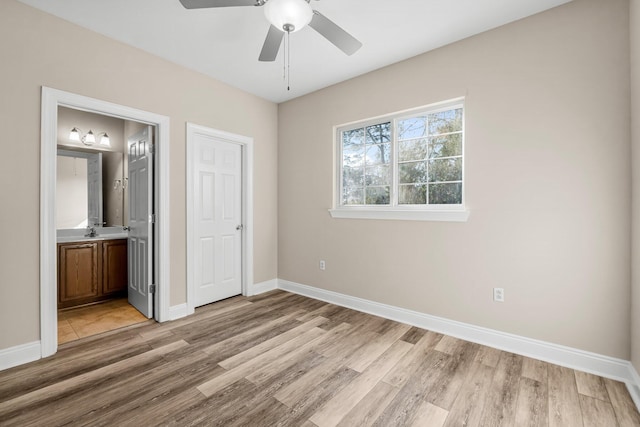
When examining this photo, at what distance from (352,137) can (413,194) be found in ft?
3.68

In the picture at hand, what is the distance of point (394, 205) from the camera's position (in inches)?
125

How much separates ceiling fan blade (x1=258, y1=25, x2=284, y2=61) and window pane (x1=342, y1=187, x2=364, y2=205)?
6.05 feet

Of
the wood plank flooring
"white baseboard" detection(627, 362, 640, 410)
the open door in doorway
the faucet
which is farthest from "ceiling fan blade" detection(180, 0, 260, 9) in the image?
the faucet

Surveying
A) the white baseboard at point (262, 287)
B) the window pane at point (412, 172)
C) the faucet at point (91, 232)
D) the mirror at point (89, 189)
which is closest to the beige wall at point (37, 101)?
the white baseboard at point (262, 287)

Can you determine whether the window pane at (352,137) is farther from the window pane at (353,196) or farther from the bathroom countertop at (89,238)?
the bathroom countertop at (89,238)

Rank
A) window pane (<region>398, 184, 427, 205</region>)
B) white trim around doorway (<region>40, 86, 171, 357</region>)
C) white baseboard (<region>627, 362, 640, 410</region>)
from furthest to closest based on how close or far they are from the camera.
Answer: window pane (<region>398, 184, 427, 205</region>)
white trim around doorway (<region>40, 86, 171, 357</region>)
white baseboard (<region>627, 362, 640, 410</region>)

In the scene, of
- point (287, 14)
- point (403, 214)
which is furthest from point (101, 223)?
point (403, 214)

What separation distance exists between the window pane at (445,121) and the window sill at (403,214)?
0.83 meters

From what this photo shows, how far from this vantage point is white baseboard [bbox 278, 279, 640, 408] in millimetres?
1998

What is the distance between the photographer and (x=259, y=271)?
4082 mm

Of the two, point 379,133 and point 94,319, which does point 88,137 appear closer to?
point 94,319

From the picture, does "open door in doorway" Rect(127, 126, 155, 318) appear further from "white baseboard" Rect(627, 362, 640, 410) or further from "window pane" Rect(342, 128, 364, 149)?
"white baseboard" Rect(627, 362, 640, 410)

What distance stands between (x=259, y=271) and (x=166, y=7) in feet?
10.2

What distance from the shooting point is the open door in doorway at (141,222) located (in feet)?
10.1
